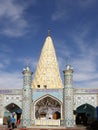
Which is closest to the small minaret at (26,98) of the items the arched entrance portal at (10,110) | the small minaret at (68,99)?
the arched entrance portal at (10,110)

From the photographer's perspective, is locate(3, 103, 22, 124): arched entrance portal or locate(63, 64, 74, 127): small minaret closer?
locate(63, 64, 74, 127): small minaret

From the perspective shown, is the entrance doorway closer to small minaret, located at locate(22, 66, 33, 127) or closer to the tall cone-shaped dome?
small minaret, located at locate(22, 66, 33, 127)

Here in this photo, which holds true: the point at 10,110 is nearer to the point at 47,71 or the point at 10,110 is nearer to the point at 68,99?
the point at 47,71

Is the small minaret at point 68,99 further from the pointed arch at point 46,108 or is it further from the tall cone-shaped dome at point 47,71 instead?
the tall cone-shaped dome at point 47,71

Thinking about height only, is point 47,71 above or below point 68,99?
above

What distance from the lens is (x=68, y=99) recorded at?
28.4 metres

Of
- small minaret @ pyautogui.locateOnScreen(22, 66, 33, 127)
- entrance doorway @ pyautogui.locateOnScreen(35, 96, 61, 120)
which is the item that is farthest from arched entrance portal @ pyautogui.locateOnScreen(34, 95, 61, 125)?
small minaret @ pyautogui.locateOnScreen(22, 66, 33, 127)

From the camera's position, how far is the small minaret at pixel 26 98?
28.8 metres

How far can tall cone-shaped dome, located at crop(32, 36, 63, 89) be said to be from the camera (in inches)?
1339

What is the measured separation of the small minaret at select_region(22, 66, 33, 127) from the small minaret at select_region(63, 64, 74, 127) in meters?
3.58

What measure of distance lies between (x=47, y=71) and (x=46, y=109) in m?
5.64

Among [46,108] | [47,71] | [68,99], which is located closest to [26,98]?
[46,108]

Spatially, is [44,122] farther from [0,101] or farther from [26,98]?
[0,101]

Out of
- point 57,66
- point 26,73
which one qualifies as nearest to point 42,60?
point 57,66
